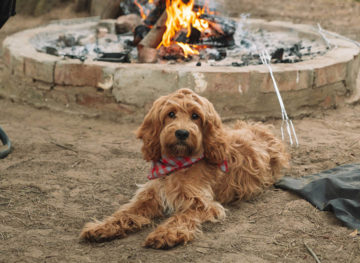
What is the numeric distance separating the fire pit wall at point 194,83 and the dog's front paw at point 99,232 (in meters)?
3.06

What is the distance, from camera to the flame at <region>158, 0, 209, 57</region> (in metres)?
7.68

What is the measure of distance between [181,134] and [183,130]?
0.11ft

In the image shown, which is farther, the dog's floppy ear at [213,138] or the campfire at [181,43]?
the campfire at [181,43]

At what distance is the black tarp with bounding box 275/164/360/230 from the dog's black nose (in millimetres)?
1394

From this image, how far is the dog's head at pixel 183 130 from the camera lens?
140 inches

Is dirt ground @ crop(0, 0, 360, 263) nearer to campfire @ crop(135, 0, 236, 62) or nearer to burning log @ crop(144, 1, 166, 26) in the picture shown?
campfire @ crop(135, 0, 236, 62)

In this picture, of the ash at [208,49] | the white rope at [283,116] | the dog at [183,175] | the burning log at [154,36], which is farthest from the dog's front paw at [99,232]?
the burning log at [154,36]

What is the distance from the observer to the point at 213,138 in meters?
3.78

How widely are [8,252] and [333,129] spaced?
458cm

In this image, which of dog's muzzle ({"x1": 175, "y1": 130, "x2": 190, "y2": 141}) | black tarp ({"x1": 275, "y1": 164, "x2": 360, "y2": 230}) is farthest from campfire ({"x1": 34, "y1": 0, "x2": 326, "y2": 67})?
dog's muzzle ({"x1": 175, "y1": 130, "x2": 190, "y2": 141})

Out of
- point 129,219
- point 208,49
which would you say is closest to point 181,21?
point 208,49

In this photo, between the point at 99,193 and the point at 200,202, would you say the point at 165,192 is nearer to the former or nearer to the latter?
the point at 200,202

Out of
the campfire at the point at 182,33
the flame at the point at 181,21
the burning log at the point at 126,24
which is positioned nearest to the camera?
the campfire at the point at 182,33

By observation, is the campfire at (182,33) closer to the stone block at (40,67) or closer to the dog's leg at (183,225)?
the stone block at (40,67)
